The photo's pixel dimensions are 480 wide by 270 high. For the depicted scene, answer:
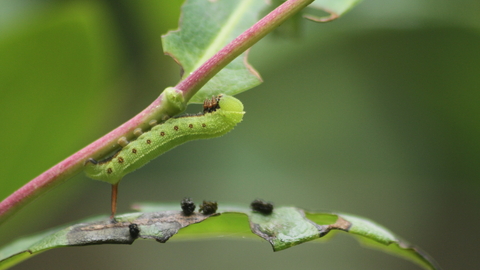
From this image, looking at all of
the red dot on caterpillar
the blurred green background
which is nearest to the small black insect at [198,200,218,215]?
the red dot on caterpillar

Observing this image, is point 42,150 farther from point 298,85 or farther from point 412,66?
point 412,66

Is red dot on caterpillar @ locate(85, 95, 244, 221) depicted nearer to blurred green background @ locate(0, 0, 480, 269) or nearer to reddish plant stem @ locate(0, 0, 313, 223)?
reddish plant stem @ locate(0, 0, 313, 223)

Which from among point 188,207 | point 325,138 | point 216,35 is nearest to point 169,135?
point 188,207

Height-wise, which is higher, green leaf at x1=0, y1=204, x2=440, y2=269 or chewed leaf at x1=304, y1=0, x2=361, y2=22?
chewed leaf at x1=304, y1=0, x2=361, y2=22

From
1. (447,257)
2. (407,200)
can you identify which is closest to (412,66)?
(407,200)

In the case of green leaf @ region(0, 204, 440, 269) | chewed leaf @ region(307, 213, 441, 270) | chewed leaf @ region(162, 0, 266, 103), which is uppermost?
chewed leaf @ region(162, 0, 266, 103)

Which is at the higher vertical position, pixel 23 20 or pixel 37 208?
pixel 23 20

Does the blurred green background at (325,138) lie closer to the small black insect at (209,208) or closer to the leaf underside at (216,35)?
the leaf underside at (216,35)
